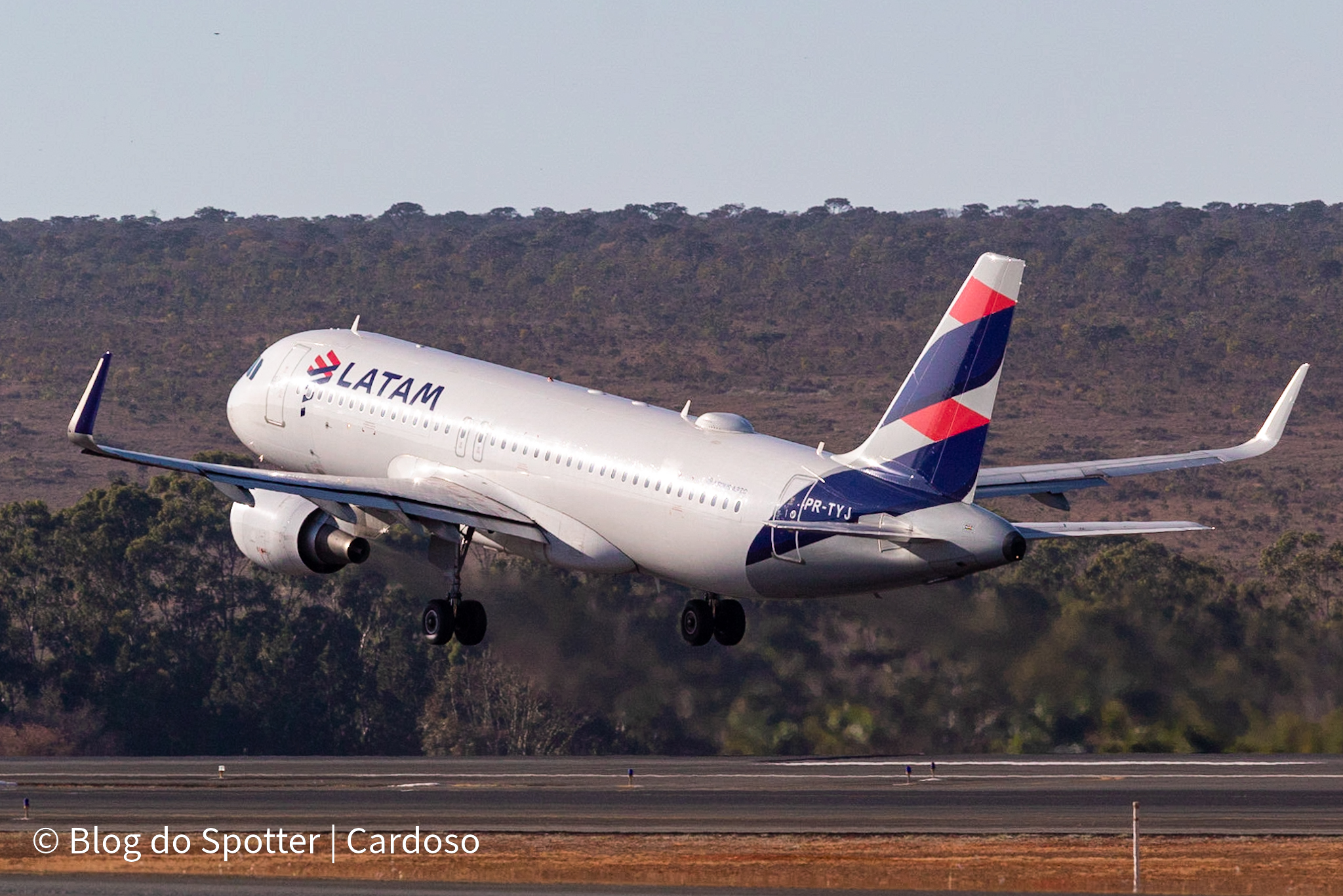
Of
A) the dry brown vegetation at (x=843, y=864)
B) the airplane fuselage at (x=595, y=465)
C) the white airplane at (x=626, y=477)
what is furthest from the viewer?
the dry brown vegetation at (x=843, y=864)

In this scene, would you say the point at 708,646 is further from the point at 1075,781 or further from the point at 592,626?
the point at 1075,781

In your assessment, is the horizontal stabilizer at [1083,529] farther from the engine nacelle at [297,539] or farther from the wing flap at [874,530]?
the engine nacelle at [297,539]

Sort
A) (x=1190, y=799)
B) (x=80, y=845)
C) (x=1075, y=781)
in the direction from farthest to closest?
1. (x=1075, y=781)
2. (x=1190, y=799)
3. (x=80, y=845)

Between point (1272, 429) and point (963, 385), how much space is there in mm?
11164

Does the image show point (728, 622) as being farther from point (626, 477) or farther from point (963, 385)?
point (963, 385)

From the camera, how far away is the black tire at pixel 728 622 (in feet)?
179

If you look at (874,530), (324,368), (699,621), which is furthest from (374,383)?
(874,530)

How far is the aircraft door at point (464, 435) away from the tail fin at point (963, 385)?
13.3m

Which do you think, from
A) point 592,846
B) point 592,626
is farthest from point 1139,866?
point 592,626

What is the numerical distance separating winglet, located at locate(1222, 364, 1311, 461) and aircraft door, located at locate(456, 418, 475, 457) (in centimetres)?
1938

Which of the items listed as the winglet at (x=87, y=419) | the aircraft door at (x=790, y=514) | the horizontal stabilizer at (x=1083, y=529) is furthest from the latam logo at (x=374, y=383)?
the horizontal stabilizer at (x=1083, y=529)

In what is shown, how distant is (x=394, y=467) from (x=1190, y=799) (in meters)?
26.9

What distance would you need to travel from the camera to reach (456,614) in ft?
183

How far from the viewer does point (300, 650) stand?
108m
